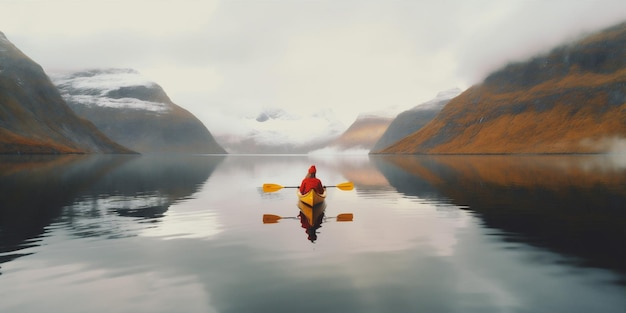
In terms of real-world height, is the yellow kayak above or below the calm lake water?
above

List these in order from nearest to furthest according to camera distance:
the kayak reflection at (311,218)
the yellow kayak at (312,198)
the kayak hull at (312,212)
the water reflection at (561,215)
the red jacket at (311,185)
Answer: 1. the water reflection at (561,215)
2. the kayak reflection at (311,218)
3. the kayak hull at (312,212)
4. the yellow kayak at (312,198)
5. the red jacket at (311,185)

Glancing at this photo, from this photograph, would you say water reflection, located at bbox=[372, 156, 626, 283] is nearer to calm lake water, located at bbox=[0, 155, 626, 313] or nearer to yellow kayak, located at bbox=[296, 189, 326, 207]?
calm lake water, located at bbox=[0, 155, 626, 313]

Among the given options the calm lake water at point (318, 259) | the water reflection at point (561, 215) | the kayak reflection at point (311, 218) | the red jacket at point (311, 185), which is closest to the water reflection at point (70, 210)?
the calm lake water at point (318, 259)

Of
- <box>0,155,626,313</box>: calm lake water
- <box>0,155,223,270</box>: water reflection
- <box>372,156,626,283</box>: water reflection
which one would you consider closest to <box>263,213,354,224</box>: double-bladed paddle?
<box>0,155,626,313</box>: calm lake water

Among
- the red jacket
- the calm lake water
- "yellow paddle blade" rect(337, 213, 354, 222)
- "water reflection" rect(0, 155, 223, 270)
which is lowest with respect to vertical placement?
the calm lake water

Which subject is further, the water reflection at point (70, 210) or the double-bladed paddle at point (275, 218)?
the double-bladed paddle at point (275, 218)

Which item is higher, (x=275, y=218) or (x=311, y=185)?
(x=311, y=185)

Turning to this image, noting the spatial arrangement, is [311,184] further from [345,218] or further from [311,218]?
→ [345,218]

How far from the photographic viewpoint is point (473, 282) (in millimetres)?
14344

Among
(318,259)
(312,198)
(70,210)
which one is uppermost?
(312,198)

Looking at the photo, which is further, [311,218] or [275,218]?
[311,218]

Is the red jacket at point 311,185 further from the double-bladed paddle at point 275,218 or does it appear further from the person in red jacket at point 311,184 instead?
the double-bladed paddle at point 275,218

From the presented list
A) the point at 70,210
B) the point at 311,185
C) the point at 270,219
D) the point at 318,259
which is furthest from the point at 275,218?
the point at 70,210

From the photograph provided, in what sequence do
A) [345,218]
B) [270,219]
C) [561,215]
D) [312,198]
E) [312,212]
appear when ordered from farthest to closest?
[312,198]
[312,212]
[345,218]
[561,215]
[270,219]
